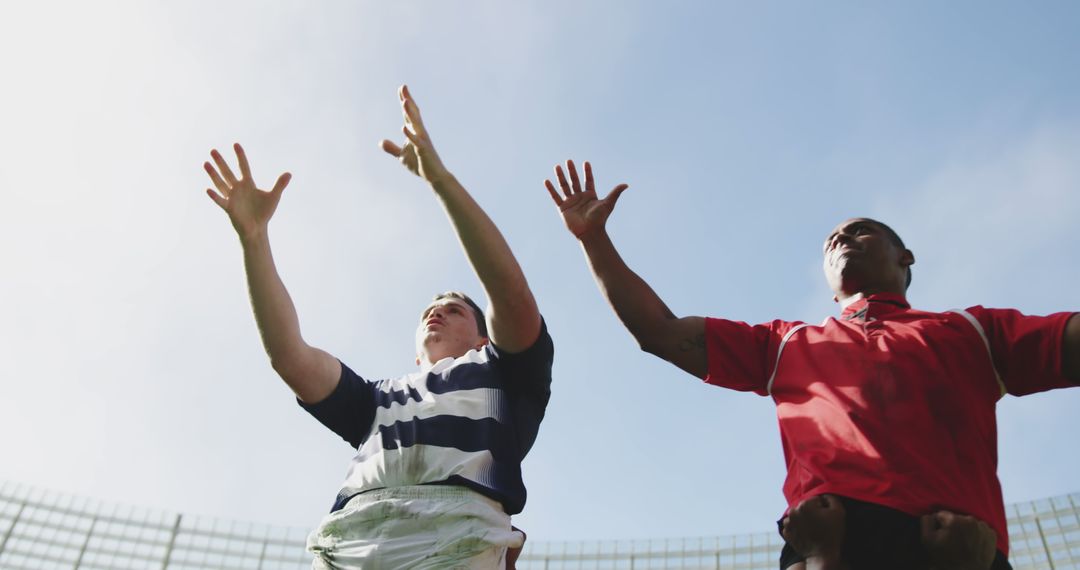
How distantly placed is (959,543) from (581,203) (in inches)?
67.2

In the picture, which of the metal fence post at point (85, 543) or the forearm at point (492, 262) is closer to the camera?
the forearm at point (492, 262)

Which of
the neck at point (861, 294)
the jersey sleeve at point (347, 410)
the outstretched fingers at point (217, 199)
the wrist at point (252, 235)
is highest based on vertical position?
the outstretched fingers at point (217, 199)

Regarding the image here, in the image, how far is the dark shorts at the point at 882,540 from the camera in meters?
1.90

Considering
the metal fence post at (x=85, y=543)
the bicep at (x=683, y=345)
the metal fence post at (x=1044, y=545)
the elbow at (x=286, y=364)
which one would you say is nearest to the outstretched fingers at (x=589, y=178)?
the bicep at (x=683, y=345)

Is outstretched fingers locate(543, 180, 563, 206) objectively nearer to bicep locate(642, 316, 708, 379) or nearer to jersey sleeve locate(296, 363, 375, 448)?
bicep locate(642, 316, 708, 379)

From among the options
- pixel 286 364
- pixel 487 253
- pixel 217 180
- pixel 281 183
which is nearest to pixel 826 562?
pixel 487 253

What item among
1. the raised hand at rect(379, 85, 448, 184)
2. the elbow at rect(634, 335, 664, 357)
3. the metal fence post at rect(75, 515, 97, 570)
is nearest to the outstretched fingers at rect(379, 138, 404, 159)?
the raised hand at rect(379, 85, 448, 184)

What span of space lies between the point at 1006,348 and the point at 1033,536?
12.3 metres

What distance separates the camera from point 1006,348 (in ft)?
7.63

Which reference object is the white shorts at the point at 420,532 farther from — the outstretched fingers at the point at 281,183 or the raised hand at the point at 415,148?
the outstretched fingers at the point at 281,183

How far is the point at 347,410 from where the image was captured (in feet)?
8.96

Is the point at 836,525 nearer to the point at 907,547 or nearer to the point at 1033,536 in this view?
the point at 907,547

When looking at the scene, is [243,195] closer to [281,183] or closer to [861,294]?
[281,183]

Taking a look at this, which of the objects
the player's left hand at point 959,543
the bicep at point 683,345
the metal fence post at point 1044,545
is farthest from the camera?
the metal fence post at point 1044,545
